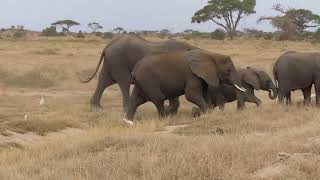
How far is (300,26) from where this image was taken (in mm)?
60688

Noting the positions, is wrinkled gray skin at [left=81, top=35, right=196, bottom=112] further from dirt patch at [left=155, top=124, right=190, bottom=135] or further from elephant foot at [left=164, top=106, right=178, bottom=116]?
dirt patch at [left=155, top=124, right=190, bottom=135]

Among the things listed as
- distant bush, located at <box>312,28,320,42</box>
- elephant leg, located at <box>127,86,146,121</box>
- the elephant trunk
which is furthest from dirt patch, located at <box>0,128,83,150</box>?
distant bush, located at <box>312,28,320,42</box>

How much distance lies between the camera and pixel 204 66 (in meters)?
13.6

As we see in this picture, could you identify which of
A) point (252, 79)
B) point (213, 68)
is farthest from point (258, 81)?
point (213, 68)

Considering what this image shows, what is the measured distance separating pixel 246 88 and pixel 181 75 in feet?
6.63

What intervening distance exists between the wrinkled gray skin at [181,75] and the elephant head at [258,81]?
34.2 inches

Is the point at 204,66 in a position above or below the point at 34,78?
above

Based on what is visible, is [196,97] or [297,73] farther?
[297,73]

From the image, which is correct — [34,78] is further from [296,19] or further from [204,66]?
[296,19]

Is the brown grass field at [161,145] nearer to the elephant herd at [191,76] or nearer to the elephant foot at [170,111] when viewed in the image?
the elephant foot at [170,111]

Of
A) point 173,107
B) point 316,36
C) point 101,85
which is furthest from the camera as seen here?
point 316,36

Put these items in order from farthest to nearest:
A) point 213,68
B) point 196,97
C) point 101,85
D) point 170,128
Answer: point 101,85, point 213,68, point 196,97, point 170,128

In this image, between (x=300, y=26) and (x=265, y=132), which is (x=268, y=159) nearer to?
(x=265, y=132)

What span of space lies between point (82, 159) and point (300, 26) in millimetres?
55207
